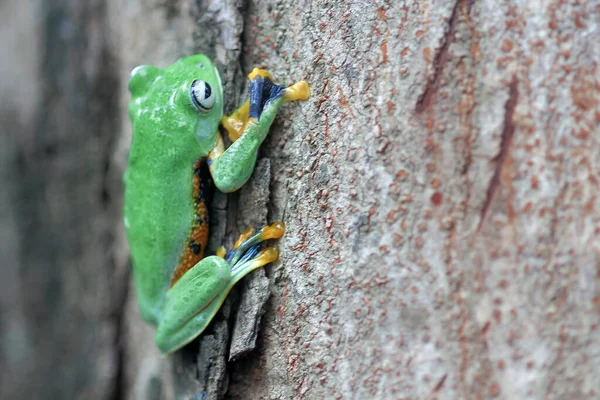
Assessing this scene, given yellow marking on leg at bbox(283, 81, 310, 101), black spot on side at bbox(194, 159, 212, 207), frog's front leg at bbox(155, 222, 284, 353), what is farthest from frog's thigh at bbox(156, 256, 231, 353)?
yellow marking on leg at bbox(283, 81, 310, 101)

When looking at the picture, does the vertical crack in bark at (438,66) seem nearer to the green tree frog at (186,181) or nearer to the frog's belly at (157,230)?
the green tree frog at (186,181)

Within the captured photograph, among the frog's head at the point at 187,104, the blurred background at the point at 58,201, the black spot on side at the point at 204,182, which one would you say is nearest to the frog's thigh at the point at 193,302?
the black spot on side at the point at 204,182

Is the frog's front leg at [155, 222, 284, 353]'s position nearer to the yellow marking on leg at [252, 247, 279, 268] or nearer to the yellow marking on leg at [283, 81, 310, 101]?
the yellow marking on leg at [252, 247, 279, 268]

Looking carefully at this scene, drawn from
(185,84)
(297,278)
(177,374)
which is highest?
(185,84)

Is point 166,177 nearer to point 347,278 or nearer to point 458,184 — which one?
point 347,278

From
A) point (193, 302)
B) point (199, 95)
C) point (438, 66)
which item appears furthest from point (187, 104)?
point (438, 66)

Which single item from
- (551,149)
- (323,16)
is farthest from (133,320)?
(551,149)

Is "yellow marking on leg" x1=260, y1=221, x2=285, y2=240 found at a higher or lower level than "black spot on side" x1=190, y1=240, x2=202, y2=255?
higher
